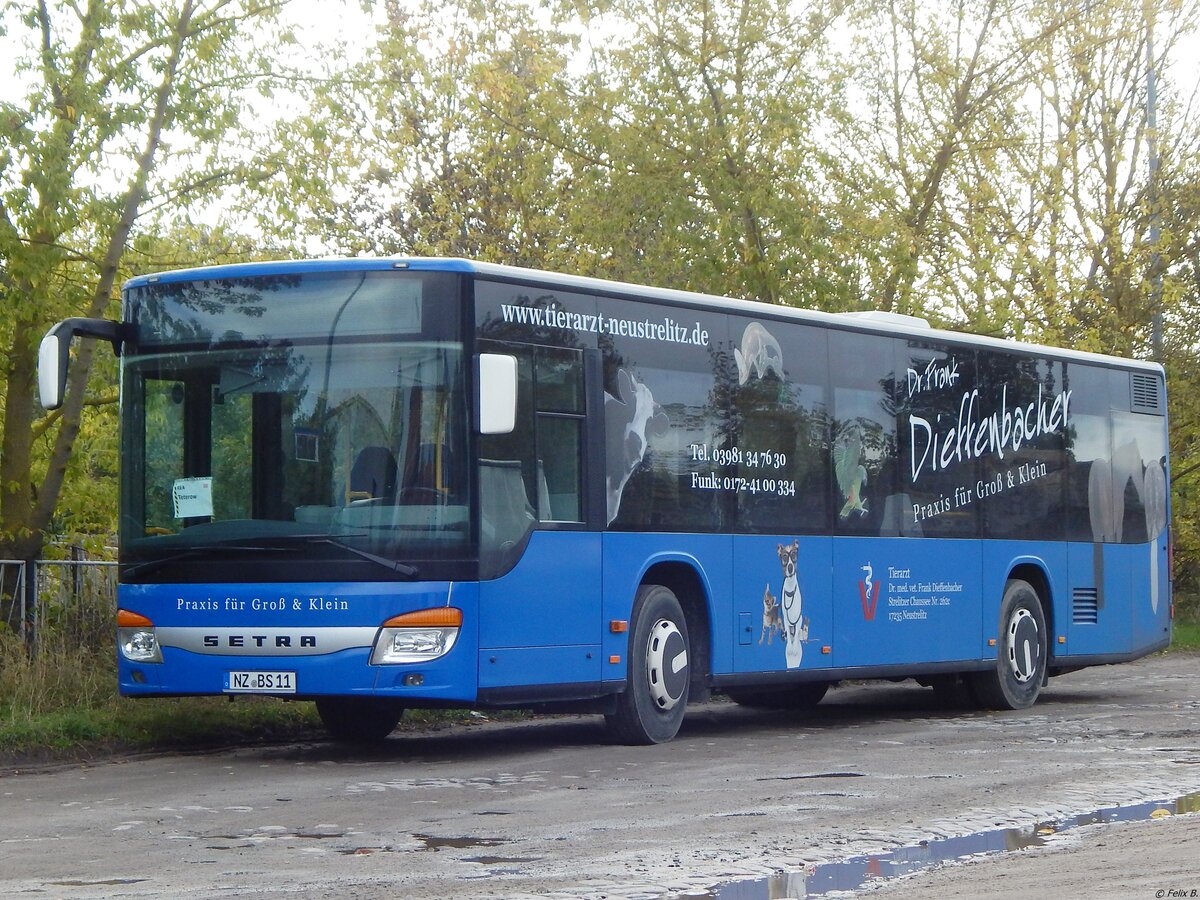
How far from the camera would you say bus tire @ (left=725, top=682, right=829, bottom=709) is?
59.1 ft

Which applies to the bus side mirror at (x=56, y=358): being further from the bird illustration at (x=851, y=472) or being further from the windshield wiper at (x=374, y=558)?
the bird illustration at (x=851, y=472)

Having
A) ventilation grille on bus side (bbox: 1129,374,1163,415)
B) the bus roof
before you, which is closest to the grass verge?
ventilation grille on bus side (bbox: 1129,374,1163,415)

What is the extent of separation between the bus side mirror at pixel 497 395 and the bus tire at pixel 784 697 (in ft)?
23.0

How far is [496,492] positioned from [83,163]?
16.6ft

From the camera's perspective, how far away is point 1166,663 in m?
25.4

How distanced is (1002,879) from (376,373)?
19.2ft

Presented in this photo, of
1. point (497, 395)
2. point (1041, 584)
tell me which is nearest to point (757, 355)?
point (497, 395)

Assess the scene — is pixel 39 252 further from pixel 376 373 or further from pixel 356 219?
pixel 356 219

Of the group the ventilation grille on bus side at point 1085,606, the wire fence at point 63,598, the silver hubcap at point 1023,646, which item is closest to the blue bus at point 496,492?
the silver hubcap at point 1023,646

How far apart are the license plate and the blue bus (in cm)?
2

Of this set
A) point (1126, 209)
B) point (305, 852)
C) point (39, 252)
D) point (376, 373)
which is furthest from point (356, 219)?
point (305, 852)

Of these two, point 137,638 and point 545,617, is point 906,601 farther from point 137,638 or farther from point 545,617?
point 137,638

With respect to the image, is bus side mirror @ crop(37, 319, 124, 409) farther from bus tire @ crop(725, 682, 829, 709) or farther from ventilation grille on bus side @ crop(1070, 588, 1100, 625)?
ventilation grille on bus side @ crop(1070, 588, 1100, 625)

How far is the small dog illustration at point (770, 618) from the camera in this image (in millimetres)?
14445
